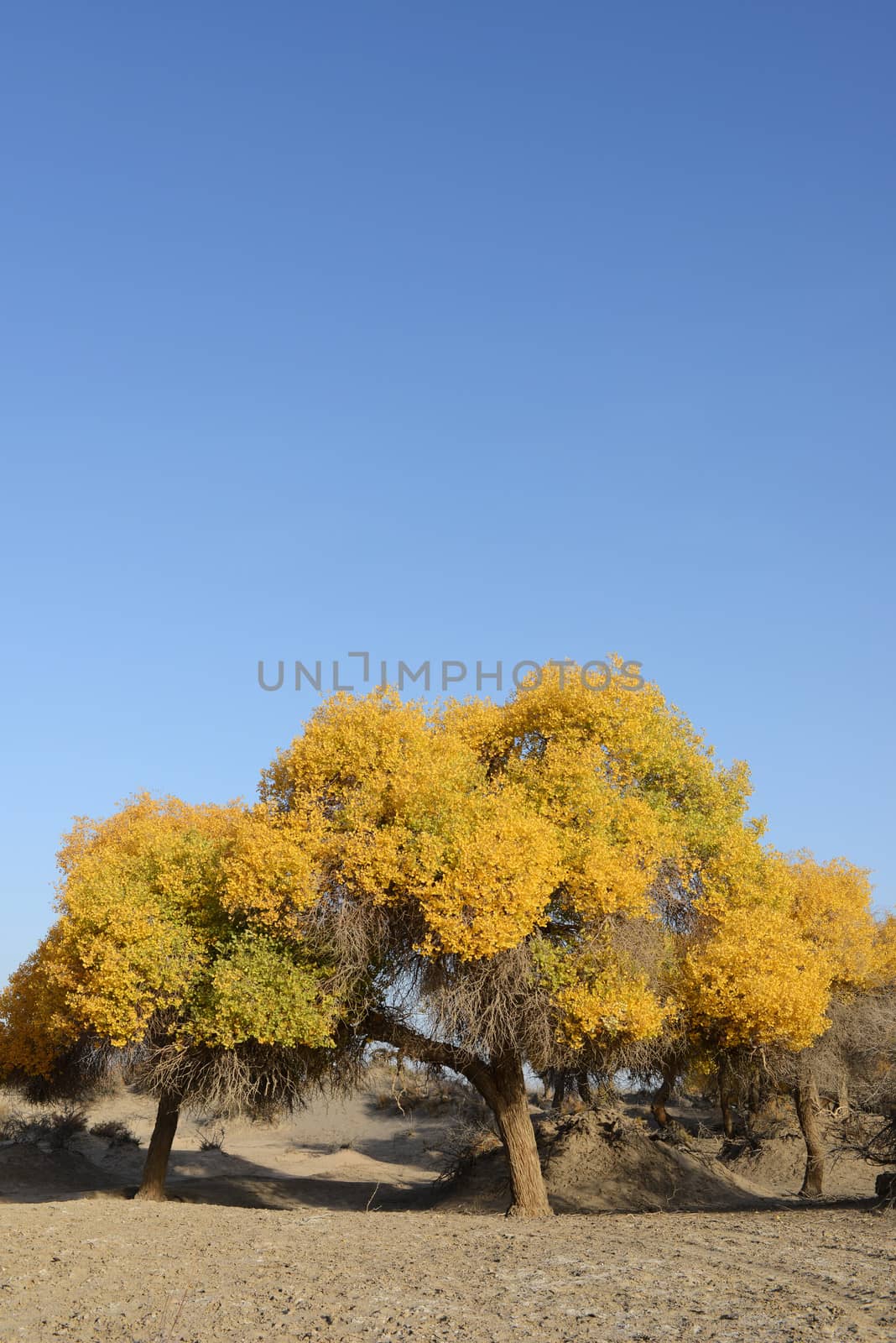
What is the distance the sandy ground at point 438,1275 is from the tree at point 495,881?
293cm

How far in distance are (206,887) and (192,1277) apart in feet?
27.3

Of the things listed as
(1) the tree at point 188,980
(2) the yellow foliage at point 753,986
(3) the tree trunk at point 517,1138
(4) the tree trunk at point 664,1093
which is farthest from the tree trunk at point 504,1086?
(4) the tree trunk at point 664,1093

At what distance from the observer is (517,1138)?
64.8 feet

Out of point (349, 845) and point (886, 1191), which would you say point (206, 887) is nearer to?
point (349, 845)

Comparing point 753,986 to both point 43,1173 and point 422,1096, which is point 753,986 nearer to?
point 43,1173

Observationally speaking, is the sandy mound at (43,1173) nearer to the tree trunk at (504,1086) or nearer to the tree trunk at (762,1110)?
the tree trunk at (504,1086)

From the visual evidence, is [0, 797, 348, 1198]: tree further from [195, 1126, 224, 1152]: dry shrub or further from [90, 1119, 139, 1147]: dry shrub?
[195, 1126, 224, 1152]: dry shrub

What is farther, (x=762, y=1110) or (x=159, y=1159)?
(x=762, y=1110)

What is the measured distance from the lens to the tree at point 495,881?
16953 millimetres

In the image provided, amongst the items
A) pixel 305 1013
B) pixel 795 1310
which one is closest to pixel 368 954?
pixel 305 1013

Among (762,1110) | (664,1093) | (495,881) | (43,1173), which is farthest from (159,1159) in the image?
(762,1110)

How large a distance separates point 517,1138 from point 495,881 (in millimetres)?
6441

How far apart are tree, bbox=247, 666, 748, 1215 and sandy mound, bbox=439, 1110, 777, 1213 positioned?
4370mm

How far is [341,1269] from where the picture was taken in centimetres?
1226
